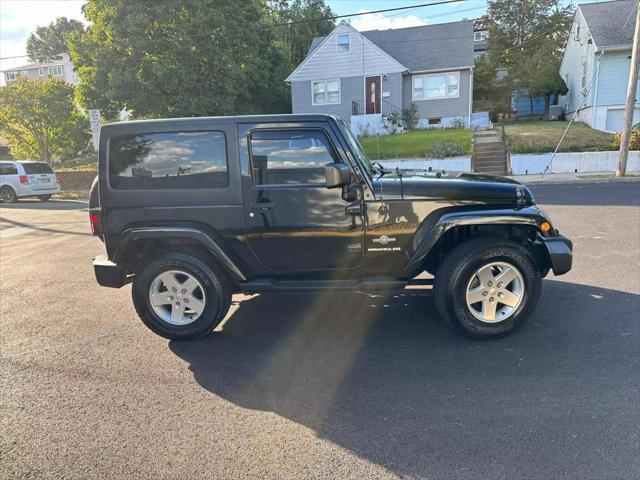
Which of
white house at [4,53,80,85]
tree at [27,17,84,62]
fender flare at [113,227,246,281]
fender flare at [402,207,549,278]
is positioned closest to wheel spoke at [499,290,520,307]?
fender flare at [402,207,549,278]

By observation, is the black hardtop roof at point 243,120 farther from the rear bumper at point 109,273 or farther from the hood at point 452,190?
the rear bumper at point 109,273

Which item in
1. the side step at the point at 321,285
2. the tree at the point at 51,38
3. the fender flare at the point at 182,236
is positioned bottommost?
the side step at the point at 321,285

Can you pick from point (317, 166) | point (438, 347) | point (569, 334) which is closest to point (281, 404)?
point (438, 347)

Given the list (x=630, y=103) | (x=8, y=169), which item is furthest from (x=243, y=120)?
(x=8, y=169)

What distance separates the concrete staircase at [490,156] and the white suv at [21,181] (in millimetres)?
17886

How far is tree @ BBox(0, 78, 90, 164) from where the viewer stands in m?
26.7

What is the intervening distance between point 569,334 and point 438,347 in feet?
4.09

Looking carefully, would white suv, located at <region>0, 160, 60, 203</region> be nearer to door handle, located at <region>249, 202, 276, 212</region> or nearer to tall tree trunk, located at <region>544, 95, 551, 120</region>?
door handle, located at <region>249, 202, 276, 212</region>

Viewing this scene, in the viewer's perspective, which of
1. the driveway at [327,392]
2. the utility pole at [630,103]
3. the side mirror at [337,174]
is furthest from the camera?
the utility pole at [630,103]

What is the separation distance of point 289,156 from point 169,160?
3.73 feet

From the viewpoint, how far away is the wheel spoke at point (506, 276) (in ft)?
13.2

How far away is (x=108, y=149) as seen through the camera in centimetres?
417

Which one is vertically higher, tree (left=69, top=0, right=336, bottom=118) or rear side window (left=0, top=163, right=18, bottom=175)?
tree (left=69, top=0, right=336, bottom=118)

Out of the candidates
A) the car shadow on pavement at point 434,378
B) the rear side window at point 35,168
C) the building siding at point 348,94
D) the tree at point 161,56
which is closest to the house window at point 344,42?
the building siding at point 348,94
